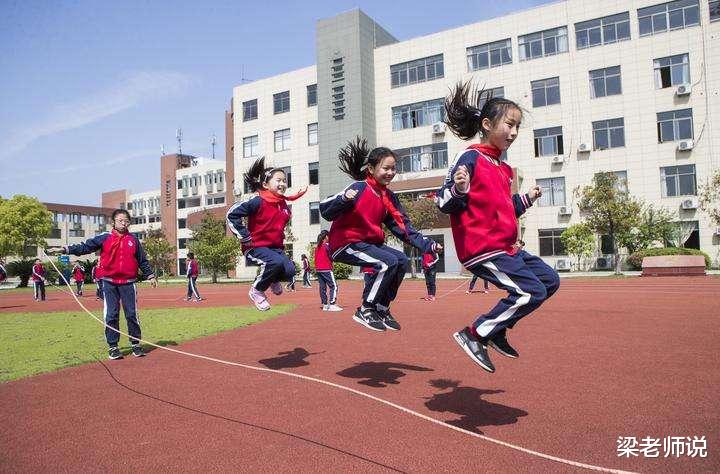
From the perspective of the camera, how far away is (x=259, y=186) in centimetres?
771

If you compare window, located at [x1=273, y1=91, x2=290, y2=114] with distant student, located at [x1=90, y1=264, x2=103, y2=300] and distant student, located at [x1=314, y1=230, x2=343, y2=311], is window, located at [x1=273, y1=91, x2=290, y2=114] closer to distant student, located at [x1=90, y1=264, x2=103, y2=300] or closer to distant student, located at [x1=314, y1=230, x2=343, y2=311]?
distant student, located at [x1=90, y1=264, x2=103, y2=300]

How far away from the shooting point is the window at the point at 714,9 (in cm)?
3272

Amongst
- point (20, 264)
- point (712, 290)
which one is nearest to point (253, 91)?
point (20, 264)

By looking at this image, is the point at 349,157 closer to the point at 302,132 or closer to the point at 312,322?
the point at 312,322

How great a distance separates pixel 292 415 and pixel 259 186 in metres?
3.78

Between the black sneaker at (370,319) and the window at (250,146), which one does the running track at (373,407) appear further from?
the window at (250,146)

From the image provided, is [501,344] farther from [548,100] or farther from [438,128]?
[438,128]

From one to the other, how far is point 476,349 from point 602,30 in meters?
38.4

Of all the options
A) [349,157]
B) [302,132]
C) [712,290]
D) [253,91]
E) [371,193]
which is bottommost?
[712,290]

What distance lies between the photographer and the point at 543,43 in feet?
125

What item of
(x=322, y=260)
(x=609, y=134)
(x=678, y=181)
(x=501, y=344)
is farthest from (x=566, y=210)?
(x=501, y=344)

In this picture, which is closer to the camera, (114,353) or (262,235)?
(262,235)

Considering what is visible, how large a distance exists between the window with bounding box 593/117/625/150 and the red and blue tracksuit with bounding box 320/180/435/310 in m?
34.4

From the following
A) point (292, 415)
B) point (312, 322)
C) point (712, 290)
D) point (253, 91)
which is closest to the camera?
point (292, 415)
